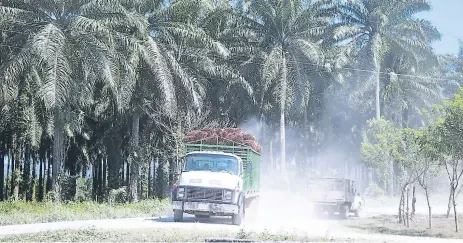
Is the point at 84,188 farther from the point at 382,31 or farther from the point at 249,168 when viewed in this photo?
the point at 382,31

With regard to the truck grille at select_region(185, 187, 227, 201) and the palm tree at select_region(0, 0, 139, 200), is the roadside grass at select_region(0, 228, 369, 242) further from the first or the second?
the palm tree at select_region(0, 0, 139, 200)

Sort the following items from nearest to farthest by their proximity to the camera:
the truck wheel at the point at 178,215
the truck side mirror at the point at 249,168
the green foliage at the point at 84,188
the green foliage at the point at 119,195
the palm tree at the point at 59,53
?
the truck wheel at the point at 178,215
the truck side mirror at the point at 249,168
the palm tree at the point at 59,53
the green foliage at the point at 119,195
the green foliage at the point at 84,188

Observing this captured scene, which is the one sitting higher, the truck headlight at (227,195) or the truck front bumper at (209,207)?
the truck headlight at (227,195)

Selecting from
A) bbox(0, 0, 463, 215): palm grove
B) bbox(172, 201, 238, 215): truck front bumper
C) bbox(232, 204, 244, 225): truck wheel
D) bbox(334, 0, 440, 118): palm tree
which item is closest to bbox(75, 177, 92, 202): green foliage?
bbox(0, 0, 463, 215): palm grove

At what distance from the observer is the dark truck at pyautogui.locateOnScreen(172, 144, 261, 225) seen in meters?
19.4

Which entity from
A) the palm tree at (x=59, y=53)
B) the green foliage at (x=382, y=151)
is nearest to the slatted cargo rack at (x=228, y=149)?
the palm tree at (x=59, y=53)

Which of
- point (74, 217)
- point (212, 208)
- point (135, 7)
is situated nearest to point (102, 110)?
point (135, 7)

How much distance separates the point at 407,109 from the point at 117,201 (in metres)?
33.7

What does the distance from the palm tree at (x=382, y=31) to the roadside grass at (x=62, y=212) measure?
80.6ft

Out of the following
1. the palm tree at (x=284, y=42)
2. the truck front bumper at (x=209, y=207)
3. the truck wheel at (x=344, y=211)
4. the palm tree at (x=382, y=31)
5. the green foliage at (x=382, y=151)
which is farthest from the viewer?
the palm tree at (x=382, y=31)

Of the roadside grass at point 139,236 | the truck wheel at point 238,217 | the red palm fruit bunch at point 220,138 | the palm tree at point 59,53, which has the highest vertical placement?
the palm tree at point 59,53

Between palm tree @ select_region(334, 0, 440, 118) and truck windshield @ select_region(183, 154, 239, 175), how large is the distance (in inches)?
1039

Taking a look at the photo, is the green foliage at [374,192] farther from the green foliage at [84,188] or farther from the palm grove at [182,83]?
the green foliage at [84,188]

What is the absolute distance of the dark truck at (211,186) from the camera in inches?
763
